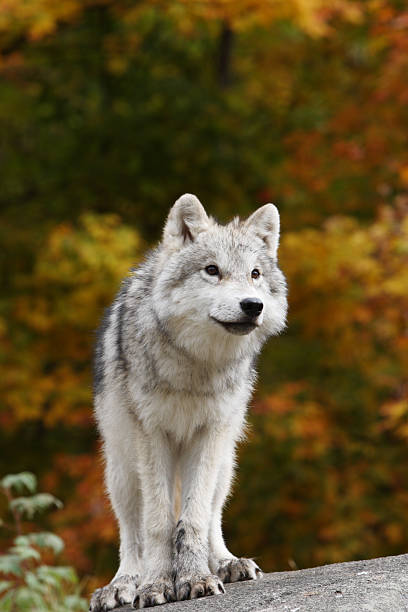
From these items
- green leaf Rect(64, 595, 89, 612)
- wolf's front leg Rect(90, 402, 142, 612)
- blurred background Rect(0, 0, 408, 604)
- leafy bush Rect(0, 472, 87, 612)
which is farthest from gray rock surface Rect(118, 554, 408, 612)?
blurred background Rect(0, 0, 408, 604)

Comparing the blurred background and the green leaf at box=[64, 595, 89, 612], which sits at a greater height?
the blurred background

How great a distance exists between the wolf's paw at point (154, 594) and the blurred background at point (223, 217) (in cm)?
623

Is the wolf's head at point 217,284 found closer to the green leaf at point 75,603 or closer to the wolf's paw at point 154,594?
the wolf's paw at point 154,594

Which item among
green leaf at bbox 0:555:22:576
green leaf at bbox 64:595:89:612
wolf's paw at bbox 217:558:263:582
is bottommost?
wolf's paw at bbox 217:558:263:582

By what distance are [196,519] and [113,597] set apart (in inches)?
25.7

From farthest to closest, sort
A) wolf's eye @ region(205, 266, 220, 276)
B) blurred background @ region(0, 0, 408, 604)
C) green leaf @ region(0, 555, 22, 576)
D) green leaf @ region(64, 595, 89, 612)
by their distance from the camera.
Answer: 1. blurred background @ region(0, 0, 408, 604)
2. green leaf @ region(64, 595, 89, 612)
3. green leaf @ region(0, 555, 22, 576)
4. wolf's eye @ region(205, 266, 220, 276)

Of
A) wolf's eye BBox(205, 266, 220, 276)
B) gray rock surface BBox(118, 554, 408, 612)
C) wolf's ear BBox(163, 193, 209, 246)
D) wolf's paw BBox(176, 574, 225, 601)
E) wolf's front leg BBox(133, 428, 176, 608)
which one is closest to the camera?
gray rock surface BBox(118, 554, 408, 612)

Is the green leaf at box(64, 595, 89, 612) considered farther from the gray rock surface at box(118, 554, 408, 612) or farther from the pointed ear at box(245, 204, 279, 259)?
the pointed ear at box(245, 204, 279, 259)

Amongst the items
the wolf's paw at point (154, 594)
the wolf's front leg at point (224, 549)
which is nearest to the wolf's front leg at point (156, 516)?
the wolf's paw at point (154, 594)

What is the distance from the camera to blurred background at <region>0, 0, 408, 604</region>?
11344mm

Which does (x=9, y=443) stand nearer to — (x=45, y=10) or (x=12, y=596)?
(x=45, y=10)

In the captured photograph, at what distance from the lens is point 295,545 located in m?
12.3

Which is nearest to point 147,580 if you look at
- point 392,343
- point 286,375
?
point 392,343

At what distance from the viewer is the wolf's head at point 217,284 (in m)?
4.77
